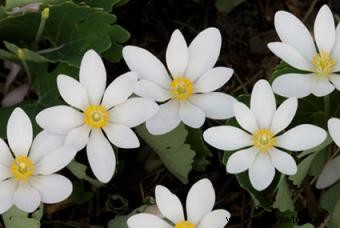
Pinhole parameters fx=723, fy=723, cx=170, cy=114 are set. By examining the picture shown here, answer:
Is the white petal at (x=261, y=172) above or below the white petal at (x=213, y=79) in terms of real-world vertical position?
below

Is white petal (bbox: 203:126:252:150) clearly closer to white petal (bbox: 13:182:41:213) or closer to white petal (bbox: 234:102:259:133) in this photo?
white petal (bbox: 234:102:259:133)

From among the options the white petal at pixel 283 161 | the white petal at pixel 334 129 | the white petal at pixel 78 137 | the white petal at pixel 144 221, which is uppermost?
the white petal at pixel 78 137

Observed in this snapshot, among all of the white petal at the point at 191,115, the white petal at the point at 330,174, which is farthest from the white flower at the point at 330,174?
the white petal at the point at 191,115

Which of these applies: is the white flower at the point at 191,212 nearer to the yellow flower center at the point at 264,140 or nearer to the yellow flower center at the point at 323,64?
the yellow flower center at the point at 264,140

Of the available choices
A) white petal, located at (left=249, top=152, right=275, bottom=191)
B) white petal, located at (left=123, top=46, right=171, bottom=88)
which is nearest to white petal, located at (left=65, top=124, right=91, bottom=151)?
white petal, located at (left=123, top=46, right=171, bottom=88)

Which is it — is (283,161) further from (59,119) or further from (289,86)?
(59,119)

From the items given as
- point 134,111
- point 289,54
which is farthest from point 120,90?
point 289,54
